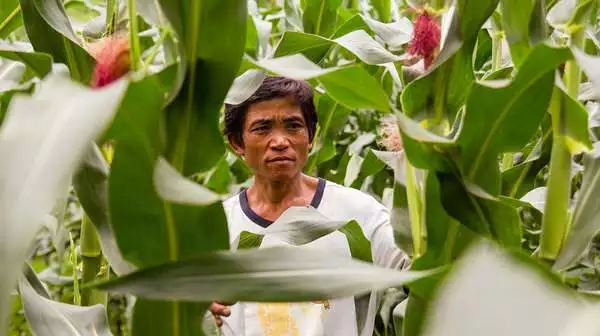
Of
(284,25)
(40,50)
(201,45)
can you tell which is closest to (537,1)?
(201,45)

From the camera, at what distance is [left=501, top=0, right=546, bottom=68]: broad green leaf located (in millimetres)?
611

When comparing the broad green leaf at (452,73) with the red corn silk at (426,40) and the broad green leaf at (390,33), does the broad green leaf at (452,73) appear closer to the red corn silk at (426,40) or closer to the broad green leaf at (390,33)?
the red corn silk at (426,40)

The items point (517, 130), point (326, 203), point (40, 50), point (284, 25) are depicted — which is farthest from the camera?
point (284, 25)

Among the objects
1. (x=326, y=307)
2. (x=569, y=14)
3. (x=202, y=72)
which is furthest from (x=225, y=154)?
(x=326, y=307)

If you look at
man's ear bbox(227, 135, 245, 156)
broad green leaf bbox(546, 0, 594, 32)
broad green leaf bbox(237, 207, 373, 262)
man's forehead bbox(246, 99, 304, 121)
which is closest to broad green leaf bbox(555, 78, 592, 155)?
broad green leaf bbox(546, 0, 594, 32)

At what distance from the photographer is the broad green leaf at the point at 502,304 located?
238mm

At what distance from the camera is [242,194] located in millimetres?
1179

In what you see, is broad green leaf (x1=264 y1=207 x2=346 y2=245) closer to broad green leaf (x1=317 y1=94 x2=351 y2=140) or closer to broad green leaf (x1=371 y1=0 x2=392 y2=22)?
broad green leaf (x1=317 y1=94 x2=351 y2=140)

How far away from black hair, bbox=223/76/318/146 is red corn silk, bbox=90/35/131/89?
0.53 m

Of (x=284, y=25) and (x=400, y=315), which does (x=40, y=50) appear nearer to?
(x=400, y=315)

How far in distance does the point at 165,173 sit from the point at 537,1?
0.39m

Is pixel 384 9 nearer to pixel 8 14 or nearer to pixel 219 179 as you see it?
pixel 219 179

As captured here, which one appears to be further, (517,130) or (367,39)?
(367,39)

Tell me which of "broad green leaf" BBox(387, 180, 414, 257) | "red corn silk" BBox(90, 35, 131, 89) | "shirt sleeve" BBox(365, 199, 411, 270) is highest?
"red corn silk" BBox(90, 35, 131, 89)
